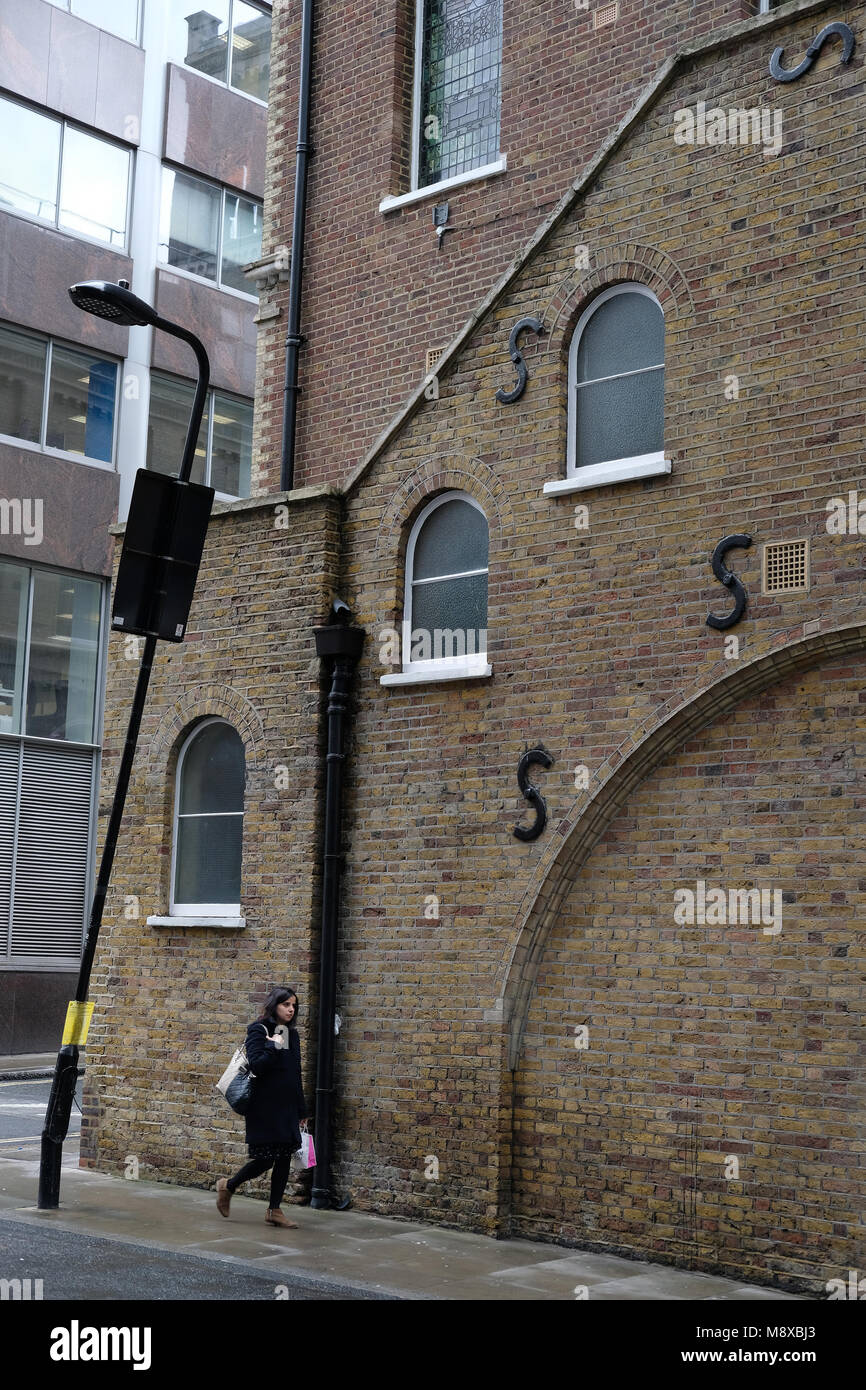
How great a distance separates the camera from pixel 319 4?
48.1ft

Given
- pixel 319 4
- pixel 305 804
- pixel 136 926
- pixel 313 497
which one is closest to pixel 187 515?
pixel 313 497

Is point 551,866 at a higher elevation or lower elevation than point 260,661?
lower

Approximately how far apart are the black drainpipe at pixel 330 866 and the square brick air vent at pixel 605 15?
203 inches

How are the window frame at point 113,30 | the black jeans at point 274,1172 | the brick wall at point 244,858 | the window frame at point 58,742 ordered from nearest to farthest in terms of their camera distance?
1. the black jeans at point 274,1172
2. the brick wall at point 244,858
3. the window frame at point 58,742
4. the window frame at point 113,30

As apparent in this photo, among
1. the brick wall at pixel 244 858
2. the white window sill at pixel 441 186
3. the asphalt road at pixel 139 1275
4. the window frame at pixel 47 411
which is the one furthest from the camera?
the window frame at pixel 47 411

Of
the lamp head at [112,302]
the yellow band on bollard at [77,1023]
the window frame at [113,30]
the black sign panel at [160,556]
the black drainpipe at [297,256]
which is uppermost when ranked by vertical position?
the window frame at [113,30]

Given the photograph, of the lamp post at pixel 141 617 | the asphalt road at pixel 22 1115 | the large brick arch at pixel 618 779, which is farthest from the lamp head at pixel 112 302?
the asphalt road at pixel 22 1115

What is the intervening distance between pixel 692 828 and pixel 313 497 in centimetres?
425

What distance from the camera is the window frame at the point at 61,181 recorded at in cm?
2469

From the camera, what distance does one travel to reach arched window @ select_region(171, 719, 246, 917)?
12.4m

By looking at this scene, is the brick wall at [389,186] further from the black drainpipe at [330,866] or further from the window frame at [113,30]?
the window frame at [113,30]

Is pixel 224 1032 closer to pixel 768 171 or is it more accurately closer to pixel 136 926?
pixel 136 926

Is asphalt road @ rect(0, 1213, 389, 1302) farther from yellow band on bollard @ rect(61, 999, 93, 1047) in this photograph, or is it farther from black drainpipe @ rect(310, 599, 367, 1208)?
black drainpipe @ rect(310, 599, 367, 1208)

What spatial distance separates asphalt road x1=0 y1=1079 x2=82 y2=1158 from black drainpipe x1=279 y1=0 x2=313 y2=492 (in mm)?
6619
